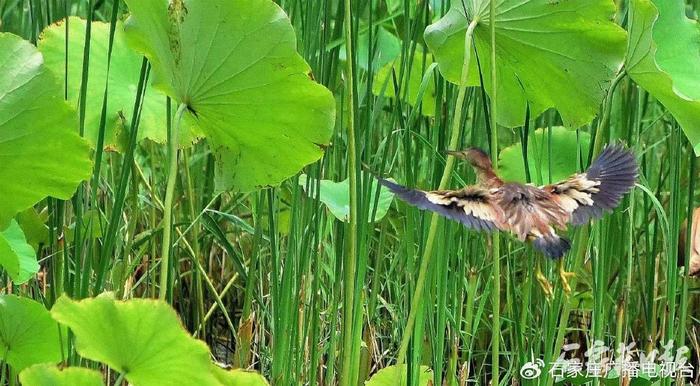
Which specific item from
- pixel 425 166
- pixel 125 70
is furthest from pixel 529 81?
pixel 425 166

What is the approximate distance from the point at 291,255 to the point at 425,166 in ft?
2.12

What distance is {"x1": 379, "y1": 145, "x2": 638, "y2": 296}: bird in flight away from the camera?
720mm

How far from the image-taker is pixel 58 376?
2.06ft

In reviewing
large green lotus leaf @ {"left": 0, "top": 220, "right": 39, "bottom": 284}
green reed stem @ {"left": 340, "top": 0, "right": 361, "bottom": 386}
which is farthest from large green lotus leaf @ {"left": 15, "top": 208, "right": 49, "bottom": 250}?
green reed stem @ {"left": 340, "top": 0, "right": 361, "bottom": 386}

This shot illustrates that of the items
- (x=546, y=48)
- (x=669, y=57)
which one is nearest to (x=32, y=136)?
(x=546, y=48)

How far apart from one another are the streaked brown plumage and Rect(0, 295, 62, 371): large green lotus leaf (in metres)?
0.33

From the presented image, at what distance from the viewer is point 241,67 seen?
80cm

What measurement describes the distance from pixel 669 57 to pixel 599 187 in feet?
1.08

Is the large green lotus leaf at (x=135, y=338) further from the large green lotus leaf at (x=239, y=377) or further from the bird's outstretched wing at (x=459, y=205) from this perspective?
the bird's outstretched wing at (x=459, y=205)

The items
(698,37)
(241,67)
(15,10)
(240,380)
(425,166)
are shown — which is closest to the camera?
(240,380)

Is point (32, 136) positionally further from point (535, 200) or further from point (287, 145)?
point (535, 200)

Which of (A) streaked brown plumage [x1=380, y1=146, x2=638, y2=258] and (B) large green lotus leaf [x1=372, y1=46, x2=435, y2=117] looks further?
(B) large green lotus leaf [x1=372, y1=46, x2=435, y2=117]

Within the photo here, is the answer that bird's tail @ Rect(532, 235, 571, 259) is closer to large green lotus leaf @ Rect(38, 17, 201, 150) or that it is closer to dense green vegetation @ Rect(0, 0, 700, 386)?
dense green vegetation @ Rect(0, 0, 700, 386)

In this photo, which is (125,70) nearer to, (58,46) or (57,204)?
(58,46)
